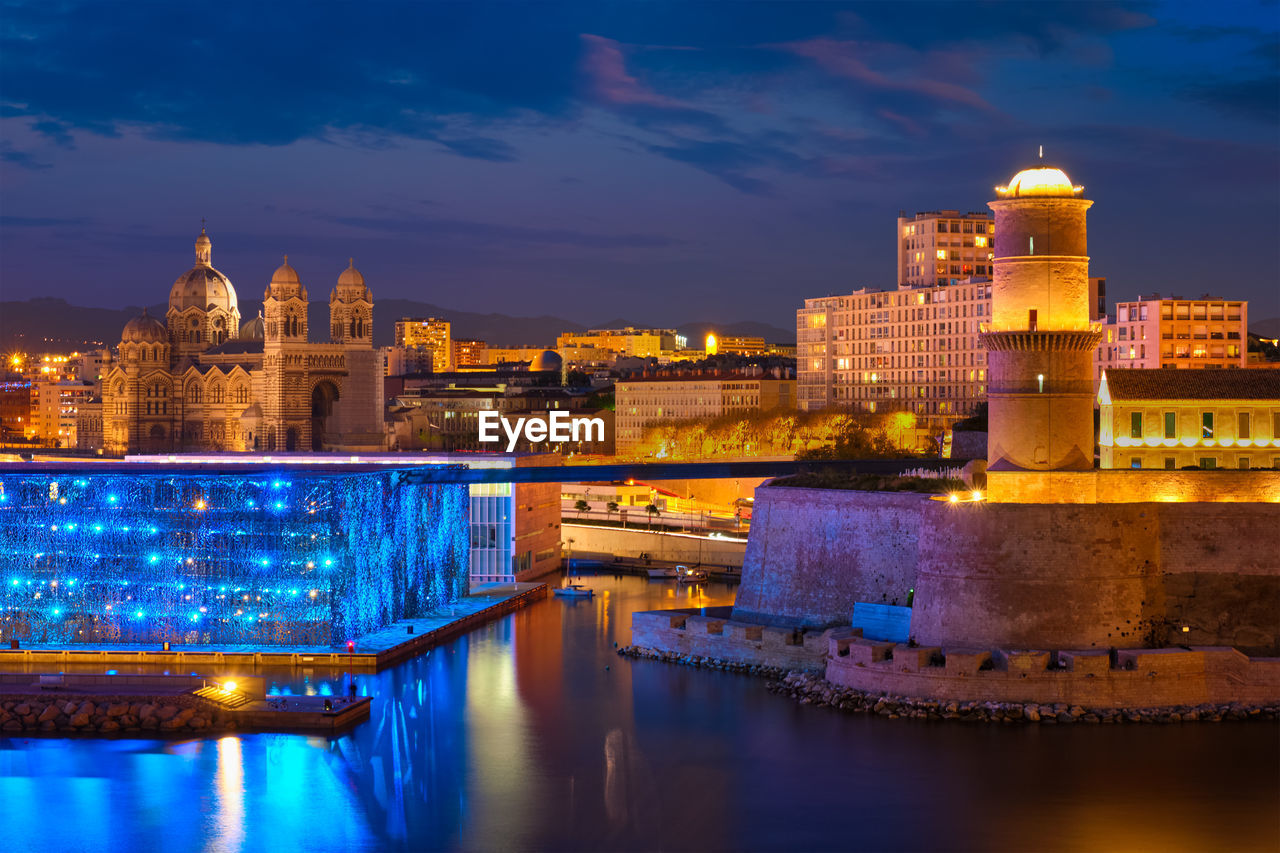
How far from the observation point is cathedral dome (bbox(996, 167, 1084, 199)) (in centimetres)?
4091

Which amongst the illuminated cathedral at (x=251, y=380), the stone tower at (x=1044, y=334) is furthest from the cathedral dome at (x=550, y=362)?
the stone tower at (x=1044, y=334)

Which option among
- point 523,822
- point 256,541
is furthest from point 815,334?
point 523,822

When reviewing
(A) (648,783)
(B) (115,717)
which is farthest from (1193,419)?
(B) (115,717)

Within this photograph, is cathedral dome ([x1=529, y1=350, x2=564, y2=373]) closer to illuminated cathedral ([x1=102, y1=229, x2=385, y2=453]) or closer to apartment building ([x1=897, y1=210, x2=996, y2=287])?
illuminated cathedral ([x1=102, y1=229, x2=385, y2=453])

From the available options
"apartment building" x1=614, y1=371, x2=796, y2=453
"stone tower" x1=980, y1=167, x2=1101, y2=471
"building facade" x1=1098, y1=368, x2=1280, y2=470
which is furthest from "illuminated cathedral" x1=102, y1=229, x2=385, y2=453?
"stone tower" x1=980, y1=167, x2=1101, y2=471

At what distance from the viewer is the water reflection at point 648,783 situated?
32531 millimetres

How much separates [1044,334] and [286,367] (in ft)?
298

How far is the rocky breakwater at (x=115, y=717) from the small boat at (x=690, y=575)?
97.2 feet

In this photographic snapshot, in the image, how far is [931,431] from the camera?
10938 centimetres

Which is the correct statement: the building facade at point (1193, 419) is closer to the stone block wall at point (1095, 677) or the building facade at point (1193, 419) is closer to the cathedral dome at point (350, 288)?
the stone block wall at point (1095, 677)

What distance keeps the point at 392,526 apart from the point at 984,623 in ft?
62.3

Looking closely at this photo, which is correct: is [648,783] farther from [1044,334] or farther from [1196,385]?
[1196,385]

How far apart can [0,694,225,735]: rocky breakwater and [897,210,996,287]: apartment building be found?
82.0 meters

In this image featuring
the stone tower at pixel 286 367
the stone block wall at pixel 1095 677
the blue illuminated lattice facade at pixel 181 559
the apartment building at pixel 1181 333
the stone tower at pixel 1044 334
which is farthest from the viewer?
the stone tower at pixel 286 367
